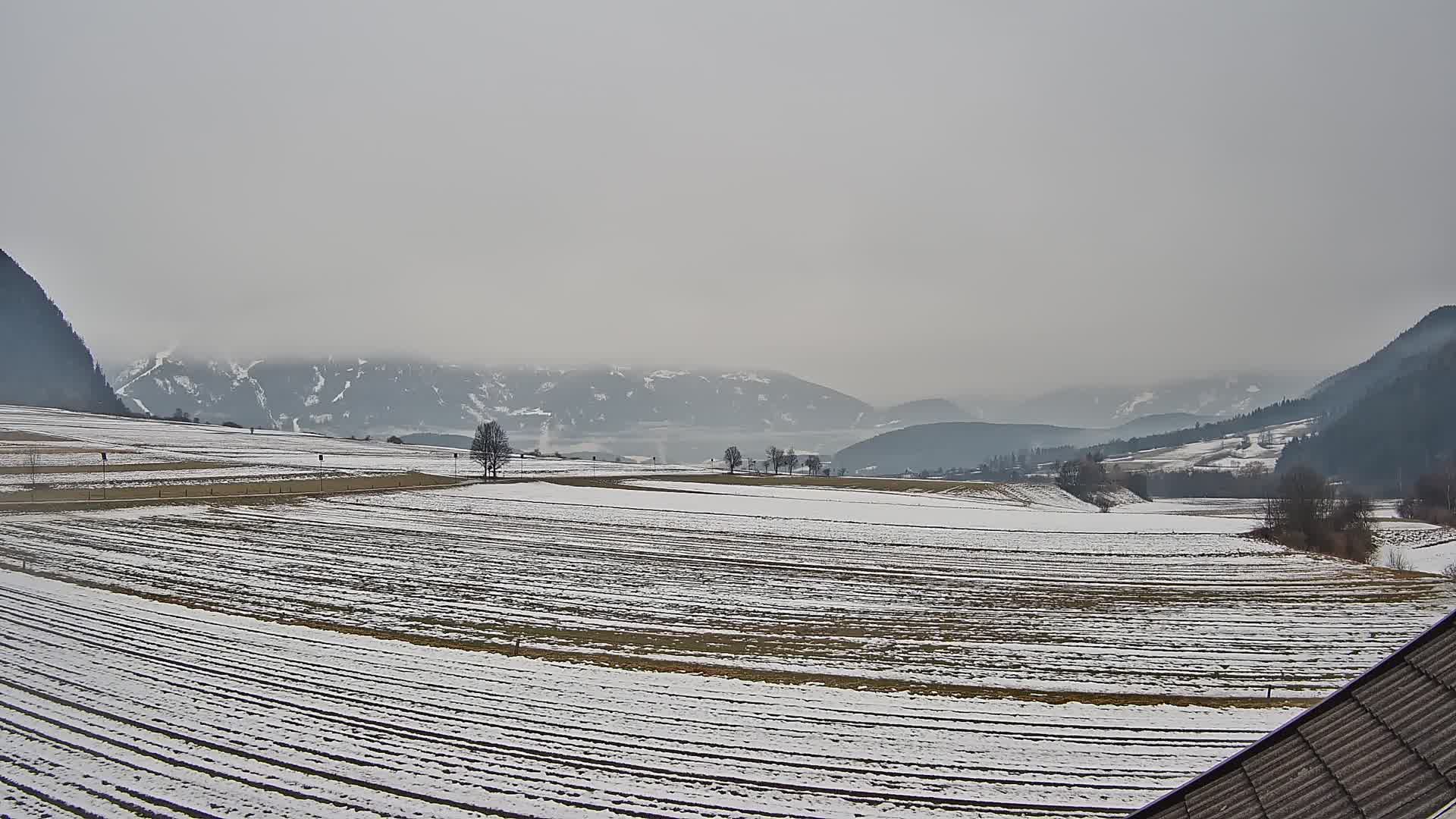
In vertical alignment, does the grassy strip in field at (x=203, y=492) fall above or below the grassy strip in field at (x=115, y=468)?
below

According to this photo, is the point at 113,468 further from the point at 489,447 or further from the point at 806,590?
the point at 806,590

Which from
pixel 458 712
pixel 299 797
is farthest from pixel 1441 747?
pixel 458 712

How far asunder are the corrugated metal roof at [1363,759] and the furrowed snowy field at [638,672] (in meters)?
9.02

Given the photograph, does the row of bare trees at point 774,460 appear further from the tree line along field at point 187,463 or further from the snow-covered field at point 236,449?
the tree line along field at point 187,463

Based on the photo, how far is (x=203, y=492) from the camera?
73312 millimetres

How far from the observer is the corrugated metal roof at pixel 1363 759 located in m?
4.86

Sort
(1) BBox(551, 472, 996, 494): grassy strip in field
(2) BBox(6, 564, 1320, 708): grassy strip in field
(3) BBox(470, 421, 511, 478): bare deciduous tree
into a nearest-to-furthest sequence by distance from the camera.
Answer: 1. (2) BBox(6, 564, 1320, 708): grassy strip in field
2. (1) BBox(551, 472, 996, 494): grassy strip in field
3. (3) BBox(470, 421, 511, 478): bare deciduous tree

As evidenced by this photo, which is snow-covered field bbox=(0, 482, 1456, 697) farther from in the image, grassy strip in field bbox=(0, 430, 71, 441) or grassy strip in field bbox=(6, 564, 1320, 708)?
grassy strip in field bbox=(0, 430, 71, 441)

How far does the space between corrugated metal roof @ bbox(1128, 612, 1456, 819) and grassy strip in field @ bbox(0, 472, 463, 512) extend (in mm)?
76449

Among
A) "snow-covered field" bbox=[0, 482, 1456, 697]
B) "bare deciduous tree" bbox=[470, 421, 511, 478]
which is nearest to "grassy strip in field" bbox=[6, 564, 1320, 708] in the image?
"snow-covered field" bbox=[0, 482, 1456, 697]

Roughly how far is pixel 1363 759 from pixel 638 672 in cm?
1918

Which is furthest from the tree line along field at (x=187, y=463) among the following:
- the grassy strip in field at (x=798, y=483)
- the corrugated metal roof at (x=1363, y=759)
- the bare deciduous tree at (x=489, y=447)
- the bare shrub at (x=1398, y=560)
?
the bare shrub at (x=1398, y=560)

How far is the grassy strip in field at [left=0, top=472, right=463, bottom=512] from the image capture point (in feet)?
201

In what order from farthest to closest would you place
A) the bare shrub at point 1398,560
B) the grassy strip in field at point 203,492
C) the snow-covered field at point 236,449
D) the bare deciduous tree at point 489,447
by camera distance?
the snow-covered field at point 236,449 → the bare deciduous tree at point 489,447 → the grassy strip in field at point 203,492 → the bare shrub at point 1398,560
